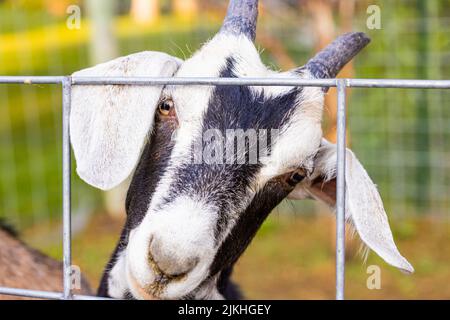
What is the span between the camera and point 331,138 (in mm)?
6254

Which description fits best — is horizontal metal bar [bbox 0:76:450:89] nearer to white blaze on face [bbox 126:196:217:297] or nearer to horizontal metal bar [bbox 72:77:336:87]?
horizontal metal bar [bbox 72:77:336:87]

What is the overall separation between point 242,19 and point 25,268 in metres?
1.47

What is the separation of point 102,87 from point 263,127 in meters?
0.54

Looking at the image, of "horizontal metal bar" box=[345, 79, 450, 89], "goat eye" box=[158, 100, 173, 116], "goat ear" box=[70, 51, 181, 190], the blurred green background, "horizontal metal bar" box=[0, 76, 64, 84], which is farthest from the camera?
the blurred green background

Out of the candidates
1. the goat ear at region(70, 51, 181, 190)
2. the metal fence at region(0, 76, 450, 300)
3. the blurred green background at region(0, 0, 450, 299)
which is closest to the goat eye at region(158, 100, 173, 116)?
the goat ear at region(70, 51, 181, 190)

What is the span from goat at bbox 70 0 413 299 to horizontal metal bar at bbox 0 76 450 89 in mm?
200

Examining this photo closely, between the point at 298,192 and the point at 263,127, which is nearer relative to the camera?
the point at 263,127

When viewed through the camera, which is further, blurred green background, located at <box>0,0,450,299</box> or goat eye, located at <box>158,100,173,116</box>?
blurred green background, located at <box>0,0,450,299</box>

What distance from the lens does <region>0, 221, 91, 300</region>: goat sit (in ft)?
Result: 10.6

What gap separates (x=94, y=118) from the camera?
2.48 metres

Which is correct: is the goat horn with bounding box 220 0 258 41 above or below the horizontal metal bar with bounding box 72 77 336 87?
above

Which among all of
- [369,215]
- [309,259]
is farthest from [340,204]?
[309,259]
